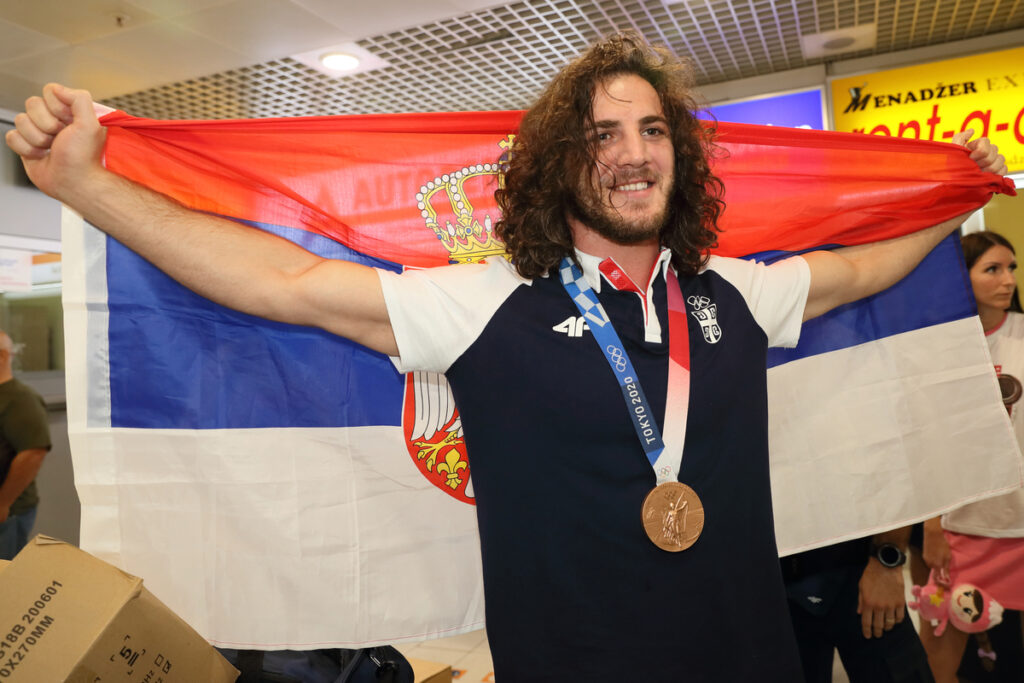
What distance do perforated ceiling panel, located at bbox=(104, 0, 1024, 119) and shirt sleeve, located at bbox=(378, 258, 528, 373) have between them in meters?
2.79

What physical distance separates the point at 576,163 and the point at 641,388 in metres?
0.46

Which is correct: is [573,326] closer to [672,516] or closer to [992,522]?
[672,516]

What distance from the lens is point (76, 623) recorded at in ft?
4.23

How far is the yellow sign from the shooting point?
4266 millimetres

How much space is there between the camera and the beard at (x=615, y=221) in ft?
4.71

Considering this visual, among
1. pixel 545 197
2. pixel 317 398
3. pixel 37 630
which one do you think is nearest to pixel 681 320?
pixel 545 197

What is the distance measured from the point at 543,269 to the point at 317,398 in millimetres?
552

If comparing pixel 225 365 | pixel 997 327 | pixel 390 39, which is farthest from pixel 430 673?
pixel 390 39

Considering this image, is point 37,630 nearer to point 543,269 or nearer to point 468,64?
point 543,269

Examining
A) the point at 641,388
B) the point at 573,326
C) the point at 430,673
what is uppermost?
the point at 573,326

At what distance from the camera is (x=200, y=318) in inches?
60.1

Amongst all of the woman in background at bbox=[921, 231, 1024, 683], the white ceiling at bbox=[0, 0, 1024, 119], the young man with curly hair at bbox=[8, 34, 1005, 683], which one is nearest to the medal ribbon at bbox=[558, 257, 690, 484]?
the young man with curly hair at bbox=[8, 34, 1005, 683]

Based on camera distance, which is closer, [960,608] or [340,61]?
[960,608]

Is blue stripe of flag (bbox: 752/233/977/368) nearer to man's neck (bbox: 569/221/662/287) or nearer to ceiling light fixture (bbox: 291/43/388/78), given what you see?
man's neck (bbox: 569/221/662/287)
